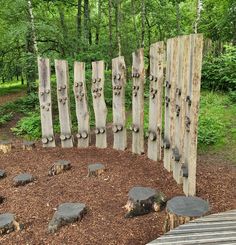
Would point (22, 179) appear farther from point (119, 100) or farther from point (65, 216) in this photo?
point (119, 100)

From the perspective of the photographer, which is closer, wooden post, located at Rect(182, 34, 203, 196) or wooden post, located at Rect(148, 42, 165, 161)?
wooden post, located at Rect(182, 34, 203, 196)

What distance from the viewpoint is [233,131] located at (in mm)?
7648

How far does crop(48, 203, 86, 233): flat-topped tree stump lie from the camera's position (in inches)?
166

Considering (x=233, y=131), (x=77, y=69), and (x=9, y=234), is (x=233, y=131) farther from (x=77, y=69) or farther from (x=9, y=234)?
(x=9, y=234)

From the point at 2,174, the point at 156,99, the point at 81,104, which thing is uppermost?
the point at 156,99

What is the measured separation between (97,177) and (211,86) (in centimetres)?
825

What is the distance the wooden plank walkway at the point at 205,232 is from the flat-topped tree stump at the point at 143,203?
36.5 inches

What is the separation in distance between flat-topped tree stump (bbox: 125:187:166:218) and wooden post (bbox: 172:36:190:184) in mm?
915

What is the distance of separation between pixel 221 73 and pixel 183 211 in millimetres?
9287

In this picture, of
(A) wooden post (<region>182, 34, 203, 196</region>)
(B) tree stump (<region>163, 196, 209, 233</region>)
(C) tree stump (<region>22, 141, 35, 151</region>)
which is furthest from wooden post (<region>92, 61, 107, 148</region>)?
(B) tree stump (<region>163, 196, 209, 233</region>)

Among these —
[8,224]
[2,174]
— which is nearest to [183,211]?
[8,224]

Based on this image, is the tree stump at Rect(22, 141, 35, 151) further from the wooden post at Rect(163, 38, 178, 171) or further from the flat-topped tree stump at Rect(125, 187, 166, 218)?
the flat-topped tree stump at Rect(125, 187, 166, 218)

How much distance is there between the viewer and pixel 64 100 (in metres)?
7.57

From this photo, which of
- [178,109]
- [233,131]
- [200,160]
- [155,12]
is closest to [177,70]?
[178,109]
